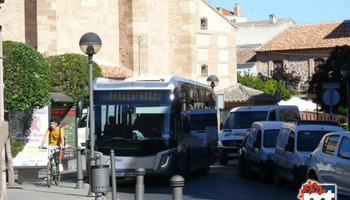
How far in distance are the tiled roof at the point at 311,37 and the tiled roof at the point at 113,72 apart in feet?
140

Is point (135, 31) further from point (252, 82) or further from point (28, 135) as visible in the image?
point (252, 82)

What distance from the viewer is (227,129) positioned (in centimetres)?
3102

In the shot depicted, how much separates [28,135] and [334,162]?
9752mm

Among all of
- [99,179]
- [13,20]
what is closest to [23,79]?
[99,179]

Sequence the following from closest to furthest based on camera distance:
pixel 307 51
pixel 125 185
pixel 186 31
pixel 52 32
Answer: pixel 125 185
pixel 52 32
pixel 186 31
pixel 307 51

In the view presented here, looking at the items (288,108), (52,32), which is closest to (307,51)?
(52,32)

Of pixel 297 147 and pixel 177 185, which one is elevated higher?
pixel 177 185

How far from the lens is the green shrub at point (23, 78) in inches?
877

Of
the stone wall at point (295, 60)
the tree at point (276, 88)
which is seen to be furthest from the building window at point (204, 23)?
the stone wall at point (295, 60)

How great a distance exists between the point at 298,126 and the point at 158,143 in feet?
11.6

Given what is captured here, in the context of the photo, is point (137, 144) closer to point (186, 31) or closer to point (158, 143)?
point (158, 143)

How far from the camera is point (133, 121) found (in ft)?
69.2

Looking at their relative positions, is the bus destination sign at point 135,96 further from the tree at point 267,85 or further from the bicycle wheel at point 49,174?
the tree at point 267,85

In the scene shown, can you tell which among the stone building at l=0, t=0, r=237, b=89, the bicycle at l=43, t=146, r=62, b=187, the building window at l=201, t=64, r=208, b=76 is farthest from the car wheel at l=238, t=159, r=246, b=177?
the building window at l=201, t=64, r=208, b=76
